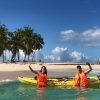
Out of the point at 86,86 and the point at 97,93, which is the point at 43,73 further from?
the point at 97,93

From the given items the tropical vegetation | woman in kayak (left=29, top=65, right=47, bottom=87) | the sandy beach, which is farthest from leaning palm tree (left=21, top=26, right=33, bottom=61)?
woman in kayak (left=29, top=65, right=47, bottom=87)

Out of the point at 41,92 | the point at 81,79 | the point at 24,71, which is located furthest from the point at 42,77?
the point at 24,71

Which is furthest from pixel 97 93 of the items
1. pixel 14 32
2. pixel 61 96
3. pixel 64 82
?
pixel 14 32

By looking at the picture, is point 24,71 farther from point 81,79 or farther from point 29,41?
point 29,41

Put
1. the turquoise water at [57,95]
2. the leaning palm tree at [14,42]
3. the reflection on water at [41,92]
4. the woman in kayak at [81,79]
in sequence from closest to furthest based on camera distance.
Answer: the turquoise water at [57,95], the reflection on water at [41,92], the woman in kayak at [81,79], the leaning palm tree at [14,42]

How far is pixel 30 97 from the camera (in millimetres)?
20953

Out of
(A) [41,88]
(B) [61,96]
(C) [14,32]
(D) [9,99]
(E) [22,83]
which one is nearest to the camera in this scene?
(D) [9,99]

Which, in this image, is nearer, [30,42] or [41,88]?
[41,88]

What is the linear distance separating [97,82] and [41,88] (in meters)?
4.24

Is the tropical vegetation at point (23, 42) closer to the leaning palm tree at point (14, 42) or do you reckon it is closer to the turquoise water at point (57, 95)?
the leaning palm tree at point (14, 42)

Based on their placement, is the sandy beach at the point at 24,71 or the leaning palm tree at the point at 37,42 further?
the leaning palm tree at the point at 37,42

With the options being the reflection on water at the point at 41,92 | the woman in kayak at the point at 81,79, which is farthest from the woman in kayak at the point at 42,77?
the woman in kayak at the point at 81,79

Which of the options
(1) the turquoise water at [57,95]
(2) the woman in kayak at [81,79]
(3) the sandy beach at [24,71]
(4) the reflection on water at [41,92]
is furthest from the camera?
(3) the sandy beach at [24,71]

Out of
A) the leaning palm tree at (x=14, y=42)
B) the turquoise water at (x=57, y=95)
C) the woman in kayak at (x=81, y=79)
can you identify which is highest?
the leaning palm tree at (x=14, y=42)
